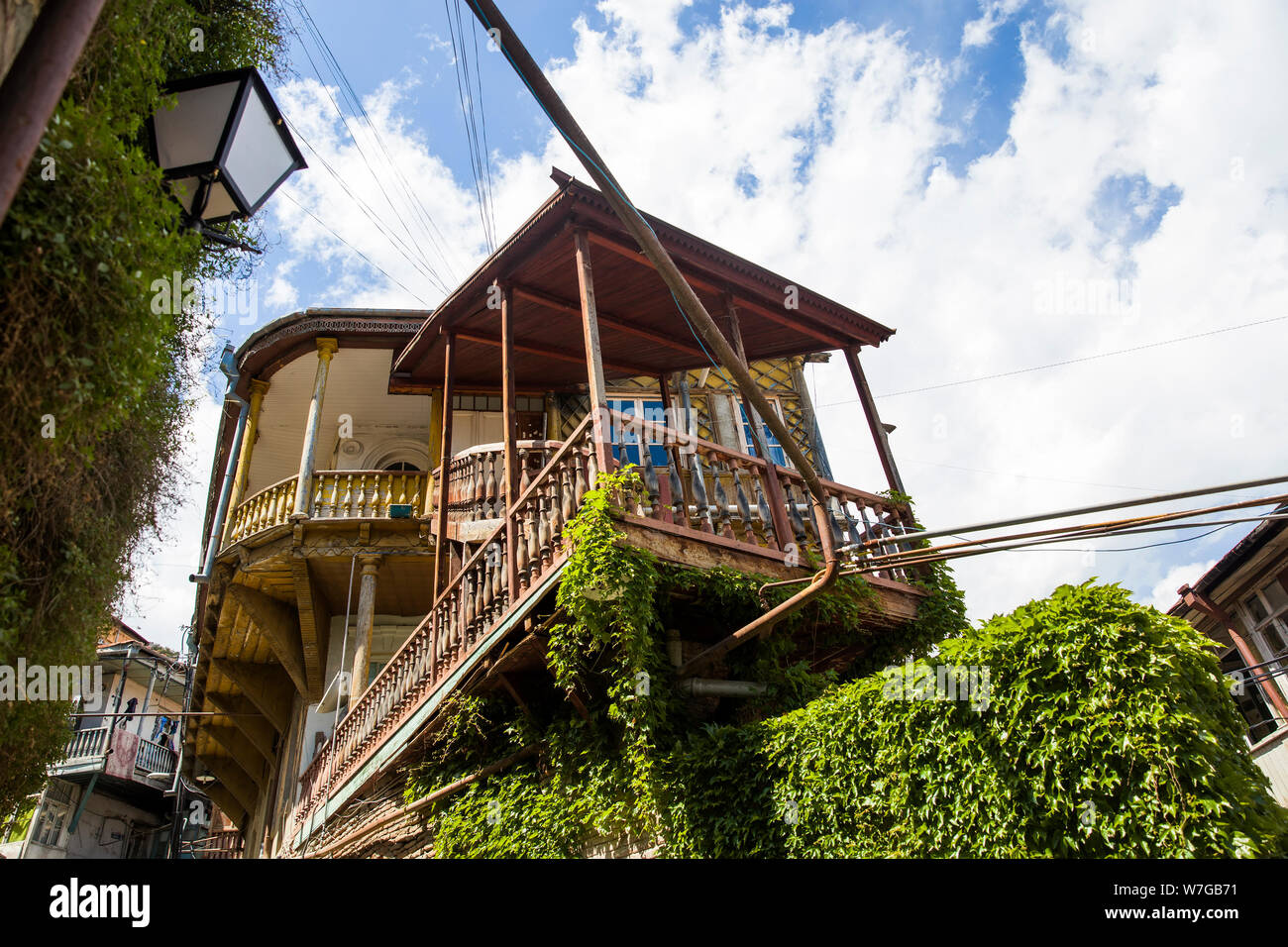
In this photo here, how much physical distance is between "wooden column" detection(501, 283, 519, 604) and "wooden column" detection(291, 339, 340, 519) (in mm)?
5416

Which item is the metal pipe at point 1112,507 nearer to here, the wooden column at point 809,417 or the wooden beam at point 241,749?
the wooden column at point 809,417

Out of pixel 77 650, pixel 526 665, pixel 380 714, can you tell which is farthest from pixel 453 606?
pixel 77 650

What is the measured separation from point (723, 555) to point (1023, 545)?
8.89 feet

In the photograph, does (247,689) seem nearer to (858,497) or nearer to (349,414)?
(349,414)

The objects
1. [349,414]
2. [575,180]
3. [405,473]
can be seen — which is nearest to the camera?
[575,180]

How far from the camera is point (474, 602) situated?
29.5ft

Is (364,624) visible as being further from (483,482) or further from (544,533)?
(544,533)

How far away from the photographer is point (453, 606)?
9.41m

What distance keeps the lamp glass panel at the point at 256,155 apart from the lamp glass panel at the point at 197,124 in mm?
81

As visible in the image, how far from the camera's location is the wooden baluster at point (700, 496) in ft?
25.3

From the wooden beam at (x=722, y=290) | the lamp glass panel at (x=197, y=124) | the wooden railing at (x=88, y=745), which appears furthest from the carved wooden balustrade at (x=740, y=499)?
the wooden railing at (x=88, y=745)

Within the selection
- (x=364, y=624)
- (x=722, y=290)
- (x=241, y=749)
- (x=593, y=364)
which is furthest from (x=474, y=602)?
(x=241, y=749)

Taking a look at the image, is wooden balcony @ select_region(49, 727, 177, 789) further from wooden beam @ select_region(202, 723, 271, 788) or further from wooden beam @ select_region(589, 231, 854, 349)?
wooden beam @ select_region(589, 231, 854, 349)

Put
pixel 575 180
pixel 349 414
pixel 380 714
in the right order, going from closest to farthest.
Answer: pixel 575 180 → pixel 380 714 → pixel 349 414
